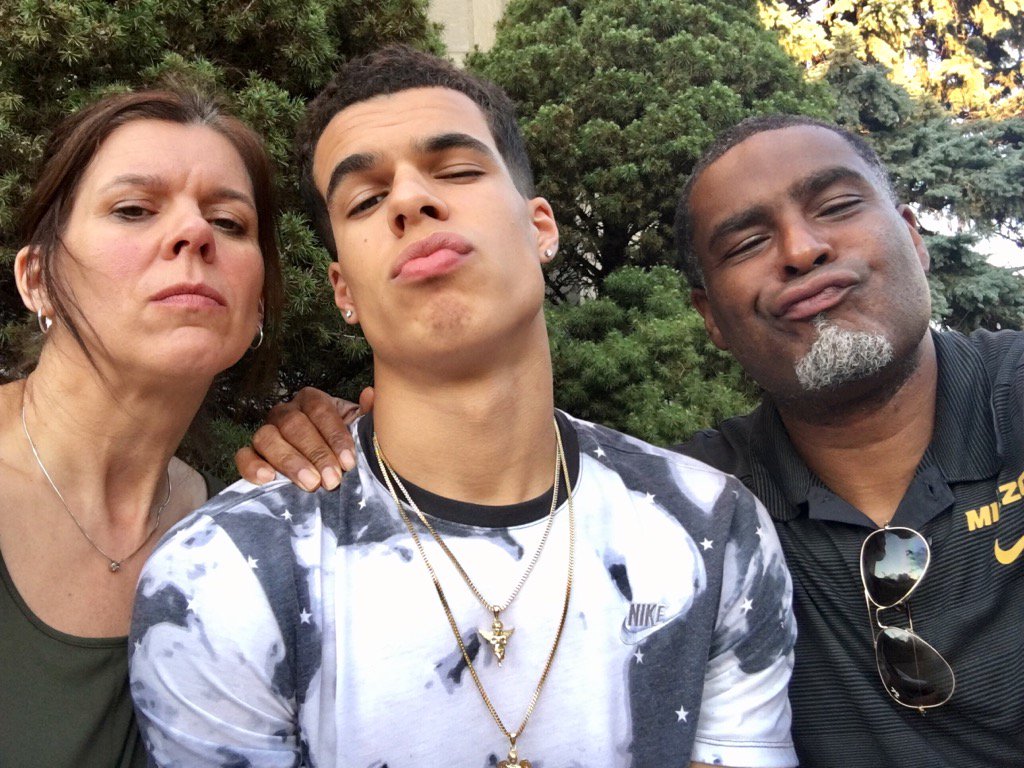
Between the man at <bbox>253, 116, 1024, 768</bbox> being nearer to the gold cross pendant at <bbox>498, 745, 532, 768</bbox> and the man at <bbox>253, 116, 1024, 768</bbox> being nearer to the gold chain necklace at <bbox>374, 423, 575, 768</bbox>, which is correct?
the gold chain necklace at <bbox>374, 423, 575, 768</bbox>

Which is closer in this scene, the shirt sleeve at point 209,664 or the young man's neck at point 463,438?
the shirt sleeve at point 209,664

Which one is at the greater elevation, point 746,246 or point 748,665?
point 746,246

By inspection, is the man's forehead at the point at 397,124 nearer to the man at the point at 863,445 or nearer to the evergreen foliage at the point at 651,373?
the man at the point at 863,445

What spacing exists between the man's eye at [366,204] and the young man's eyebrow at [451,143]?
6.8 inches

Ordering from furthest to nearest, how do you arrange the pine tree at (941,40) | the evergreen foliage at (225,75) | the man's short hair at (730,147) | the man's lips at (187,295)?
the pine tree at (941,40), the evergreen foliage at (225,75), the man's short hair at (730,147), the man's lips at (187,295)

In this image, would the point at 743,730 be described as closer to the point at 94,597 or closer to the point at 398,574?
the point at 398,574

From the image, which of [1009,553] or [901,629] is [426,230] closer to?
[901,629]

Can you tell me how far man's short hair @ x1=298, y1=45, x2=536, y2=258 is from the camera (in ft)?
8.09

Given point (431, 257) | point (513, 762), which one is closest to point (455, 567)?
point (513, 762)

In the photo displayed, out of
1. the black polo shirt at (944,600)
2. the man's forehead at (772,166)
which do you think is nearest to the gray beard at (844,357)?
the black polo shirt at (944,600)

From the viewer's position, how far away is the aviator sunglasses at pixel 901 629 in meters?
2.40

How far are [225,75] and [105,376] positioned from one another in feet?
7.03

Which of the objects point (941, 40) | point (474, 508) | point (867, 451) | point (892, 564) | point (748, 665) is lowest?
point (748, 665)

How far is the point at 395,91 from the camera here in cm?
242
